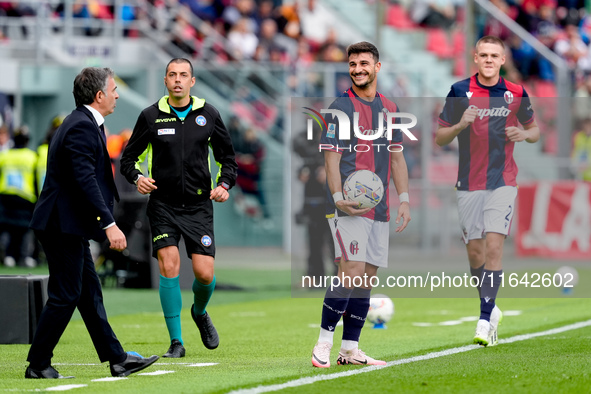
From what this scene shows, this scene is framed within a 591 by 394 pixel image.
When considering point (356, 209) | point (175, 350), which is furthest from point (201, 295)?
point (356, 209)

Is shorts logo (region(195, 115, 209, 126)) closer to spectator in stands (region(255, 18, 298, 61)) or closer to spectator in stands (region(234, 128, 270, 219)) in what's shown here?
spectator in stands (region(234, 128, 270, 219))

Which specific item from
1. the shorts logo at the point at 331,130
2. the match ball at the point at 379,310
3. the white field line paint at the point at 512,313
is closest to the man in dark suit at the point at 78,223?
the shorts logo at the point at 331,130

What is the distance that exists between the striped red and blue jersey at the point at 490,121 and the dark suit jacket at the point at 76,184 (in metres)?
3.07

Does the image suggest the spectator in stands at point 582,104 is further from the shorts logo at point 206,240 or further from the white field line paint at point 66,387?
the white field line paint at point 66,387

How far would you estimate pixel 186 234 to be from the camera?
840 centimetres

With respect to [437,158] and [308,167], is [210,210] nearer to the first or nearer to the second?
[308,167]

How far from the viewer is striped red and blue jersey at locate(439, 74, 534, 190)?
8.95 m

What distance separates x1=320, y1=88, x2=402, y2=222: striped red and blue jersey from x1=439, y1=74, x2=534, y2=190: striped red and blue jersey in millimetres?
1277

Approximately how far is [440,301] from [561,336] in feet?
14.3

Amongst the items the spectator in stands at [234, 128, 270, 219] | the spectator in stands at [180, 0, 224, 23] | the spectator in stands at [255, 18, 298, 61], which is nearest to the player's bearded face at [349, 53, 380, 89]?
the spectator in stands at [234, 128, 270, 219]

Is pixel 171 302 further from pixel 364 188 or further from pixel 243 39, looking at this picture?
pixel 243 39

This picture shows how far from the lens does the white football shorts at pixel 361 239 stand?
7633 millimetres

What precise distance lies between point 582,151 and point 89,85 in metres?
14.6

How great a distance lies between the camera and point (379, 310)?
1059 cm
